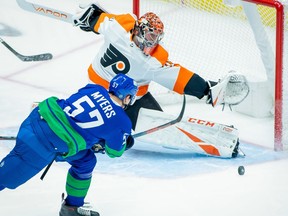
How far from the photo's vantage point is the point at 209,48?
544cm

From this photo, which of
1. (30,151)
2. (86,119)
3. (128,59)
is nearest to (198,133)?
(128,59)

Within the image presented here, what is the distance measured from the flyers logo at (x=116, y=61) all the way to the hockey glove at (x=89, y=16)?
226 millimetres

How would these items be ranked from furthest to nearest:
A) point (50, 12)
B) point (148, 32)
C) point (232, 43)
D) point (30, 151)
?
1. point (232, 43)
2. point (50, 12)
3. point (148, 32)
4. point (30, 151)

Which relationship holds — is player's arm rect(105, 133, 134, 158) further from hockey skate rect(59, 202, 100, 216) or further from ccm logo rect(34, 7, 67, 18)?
ccm logo rect(34, 7, 67, 18)

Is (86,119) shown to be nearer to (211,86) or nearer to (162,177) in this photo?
(162,177)

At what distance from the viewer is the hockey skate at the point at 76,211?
4059 mm

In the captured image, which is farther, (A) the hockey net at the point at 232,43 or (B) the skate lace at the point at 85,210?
(A) the hockey net at the point at 232,43

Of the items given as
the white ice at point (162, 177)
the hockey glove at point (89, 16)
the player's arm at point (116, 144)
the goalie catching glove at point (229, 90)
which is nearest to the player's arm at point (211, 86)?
the goalie catching glove at point (229, 90)

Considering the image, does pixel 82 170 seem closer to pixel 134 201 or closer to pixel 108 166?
pixel 134 201

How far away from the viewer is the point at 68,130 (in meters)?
3.75

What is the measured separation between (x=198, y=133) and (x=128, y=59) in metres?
0.57

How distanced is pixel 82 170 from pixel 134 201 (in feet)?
1.49

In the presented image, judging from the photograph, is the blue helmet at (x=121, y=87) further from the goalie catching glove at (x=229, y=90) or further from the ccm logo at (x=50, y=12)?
the ccm logo at (x=50, y=12)

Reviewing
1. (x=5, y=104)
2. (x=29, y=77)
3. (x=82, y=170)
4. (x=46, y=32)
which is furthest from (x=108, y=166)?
(x=46, y=32)
